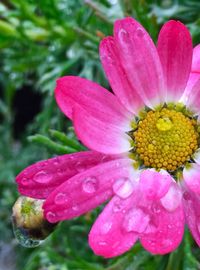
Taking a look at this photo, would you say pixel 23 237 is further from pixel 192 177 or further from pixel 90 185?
pixel 192 177

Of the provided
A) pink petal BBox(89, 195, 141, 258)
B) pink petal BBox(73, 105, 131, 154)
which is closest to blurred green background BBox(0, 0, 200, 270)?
pink petal BBox(73, 105, 131, 154)

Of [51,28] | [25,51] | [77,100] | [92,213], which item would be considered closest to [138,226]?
[77,100]

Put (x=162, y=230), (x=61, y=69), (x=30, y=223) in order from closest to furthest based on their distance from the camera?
(x=162, y=230)
(x=30, y=223)
(x=61, y=69)

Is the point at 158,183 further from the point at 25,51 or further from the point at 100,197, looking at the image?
the point at 25,51

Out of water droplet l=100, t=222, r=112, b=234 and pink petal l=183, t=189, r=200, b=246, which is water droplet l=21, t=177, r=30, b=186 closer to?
water droplet l=100, t=222, r=112, b=234

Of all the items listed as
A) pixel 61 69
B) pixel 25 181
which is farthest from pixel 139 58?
pixel 61 69

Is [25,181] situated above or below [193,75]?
below
